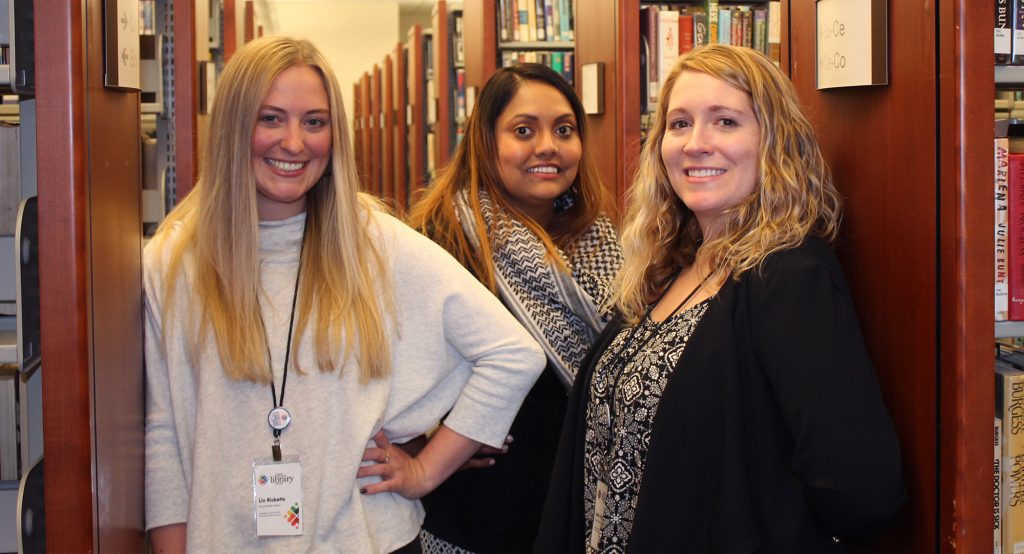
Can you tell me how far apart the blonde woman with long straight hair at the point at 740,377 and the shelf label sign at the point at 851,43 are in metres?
0.09

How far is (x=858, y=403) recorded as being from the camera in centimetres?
131

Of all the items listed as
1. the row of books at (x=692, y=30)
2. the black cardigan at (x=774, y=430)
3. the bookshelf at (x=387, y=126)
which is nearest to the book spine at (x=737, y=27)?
the row of books at (x=692, y=30)

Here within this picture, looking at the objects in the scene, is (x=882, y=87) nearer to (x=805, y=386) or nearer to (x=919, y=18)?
(x=919, y=18)

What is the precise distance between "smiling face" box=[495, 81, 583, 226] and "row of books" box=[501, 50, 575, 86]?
251 cm

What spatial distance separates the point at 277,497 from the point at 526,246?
0.92m

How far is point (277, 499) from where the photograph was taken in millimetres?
1555

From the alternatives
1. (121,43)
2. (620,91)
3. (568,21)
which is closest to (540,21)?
(568,21)

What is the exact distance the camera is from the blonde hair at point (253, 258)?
1592mm

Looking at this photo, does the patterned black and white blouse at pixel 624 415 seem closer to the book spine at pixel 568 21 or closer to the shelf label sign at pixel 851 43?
the shelf label sign at pixel 851 43

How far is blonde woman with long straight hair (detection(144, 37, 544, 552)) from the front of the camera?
1573 mm

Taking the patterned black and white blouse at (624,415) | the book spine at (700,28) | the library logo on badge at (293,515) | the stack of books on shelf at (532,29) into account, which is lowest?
the library logo on badge at (293,515)

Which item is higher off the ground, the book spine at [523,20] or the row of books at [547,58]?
the book spine at [523,20]

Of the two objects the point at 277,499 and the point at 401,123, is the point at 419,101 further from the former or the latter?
the point at 277,499

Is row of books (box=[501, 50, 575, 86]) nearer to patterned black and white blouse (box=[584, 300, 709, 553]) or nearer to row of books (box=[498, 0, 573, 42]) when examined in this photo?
row of books (box=[498, 0, 573, 42])
